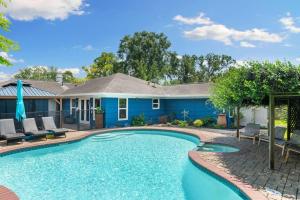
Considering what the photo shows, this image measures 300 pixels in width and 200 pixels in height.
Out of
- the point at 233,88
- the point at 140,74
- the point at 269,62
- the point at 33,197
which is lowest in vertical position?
the point at 33,197

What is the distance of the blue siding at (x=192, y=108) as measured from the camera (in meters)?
22.1

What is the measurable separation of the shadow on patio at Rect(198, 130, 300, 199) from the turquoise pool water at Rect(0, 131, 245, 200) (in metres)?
0.75

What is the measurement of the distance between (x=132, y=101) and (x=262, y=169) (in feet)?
47.6

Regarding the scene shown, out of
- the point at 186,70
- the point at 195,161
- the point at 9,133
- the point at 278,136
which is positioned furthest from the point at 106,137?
the point at 186,70

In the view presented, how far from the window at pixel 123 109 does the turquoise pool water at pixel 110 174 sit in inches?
249

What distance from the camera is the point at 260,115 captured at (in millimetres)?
20703

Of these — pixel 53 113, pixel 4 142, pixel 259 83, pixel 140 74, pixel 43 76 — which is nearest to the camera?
pixel 259 83

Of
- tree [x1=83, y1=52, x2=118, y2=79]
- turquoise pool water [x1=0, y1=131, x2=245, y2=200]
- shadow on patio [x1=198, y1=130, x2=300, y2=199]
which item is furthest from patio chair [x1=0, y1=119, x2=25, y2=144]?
tree [x1=83, y1=52, x2=118, y2=79]

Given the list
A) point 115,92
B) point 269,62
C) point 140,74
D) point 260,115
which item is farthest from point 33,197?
point 140,74

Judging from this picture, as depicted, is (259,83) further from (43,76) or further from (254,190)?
(43,76)

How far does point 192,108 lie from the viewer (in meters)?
23.3

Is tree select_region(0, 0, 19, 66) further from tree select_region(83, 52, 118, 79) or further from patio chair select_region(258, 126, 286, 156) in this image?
tree select_region(83, 52, 118, 79)

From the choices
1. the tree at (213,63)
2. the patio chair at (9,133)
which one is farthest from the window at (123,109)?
the tree at (213,63)

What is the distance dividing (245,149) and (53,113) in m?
14.5
